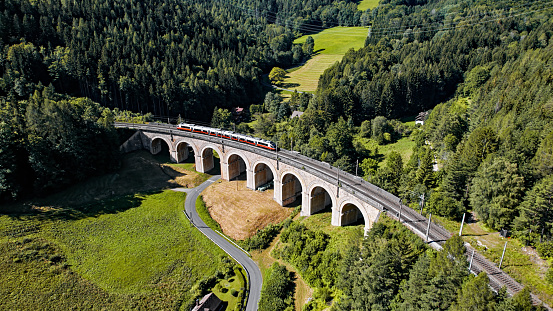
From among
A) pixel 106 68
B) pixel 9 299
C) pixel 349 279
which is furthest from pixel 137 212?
pixel 106 68

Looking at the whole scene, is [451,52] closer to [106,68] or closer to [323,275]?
[323,275]

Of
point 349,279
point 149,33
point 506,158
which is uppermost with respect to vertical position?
point 149,33

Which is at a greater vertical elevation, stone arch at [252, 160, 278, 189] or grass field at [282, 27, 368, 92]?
grass field at [282, 27, 368, 92]

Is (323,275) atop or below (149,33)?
below

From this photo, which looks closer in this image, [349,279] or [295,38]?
[349,279]

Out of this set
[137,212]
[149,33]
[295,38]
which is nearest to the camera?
[137,212]

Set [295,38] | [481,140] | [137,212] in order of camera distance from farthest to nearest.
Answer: [295,38], [137,212], [481,140]

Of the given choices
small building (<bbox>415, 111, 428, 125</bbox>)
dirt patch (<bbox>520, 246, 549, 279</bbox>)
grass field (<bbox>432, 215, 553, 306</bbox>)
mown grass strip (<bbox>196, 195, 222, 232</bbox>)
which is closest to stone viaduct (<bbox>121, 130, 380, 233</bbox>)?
mown grass strip (<bbox>196, 195, 222, 232</bbox>)

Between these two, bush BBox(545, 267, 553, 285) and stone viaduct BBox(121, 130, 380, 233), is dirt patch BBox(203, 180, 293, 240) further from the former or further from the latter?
bush BBox(545, 267, 553, 285)
